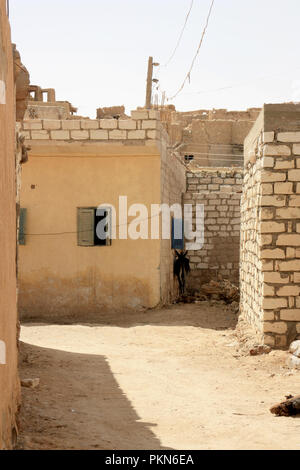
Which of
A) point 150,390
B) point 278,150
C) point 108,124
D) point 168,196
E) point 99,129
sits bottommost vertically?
point 150,390

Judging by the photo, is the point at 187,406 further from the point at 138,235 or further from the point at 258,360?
the point at 138,235

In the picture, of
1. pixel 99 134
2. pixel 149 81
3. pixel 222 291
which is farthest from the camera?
pixel 149 81

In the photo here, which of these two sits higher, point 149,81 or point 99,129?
point 149,81

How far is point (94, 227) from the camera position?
12430 millimetres

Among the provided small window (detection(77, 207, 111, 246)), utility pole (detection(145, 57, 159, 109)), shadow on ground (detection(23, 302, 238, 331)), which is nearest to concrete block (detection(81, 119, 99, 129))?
small window (detection(77, 207, 111, 246))

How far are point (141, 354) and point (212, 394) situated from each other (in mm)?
2407

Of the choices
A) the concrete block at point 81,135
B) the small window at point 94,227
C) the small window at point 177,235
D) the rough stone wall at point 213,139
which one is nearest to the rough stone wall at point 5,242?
the concrete block at point 81,135

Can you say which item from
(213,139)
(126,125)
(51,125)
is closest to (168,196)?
(126,125)

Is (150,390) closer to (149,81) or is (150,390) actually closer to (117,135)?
(117,135)

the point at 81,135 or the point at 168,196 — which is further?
the point at 168,196

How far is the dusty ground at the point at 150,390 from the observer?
459cm

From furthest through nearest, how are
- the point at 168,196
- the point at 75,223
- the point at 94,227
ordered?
the point at 168,196 → the point at 75,223 → the point at 94,227

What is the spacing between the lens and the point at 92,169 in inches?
494

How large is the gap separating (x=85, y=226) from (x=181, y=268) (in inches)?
161
